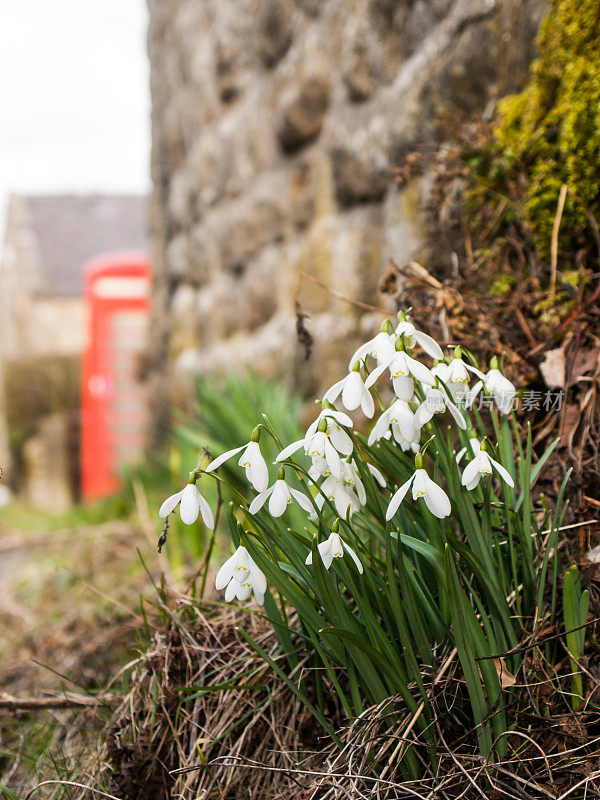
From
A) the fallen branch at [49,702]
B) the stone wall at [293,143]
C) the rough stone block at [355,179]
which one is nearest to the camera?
the fallen branch at [49,702]

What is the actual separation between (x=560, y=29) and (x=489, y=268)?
0.62m

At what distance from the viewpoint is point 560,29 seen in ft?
5.88

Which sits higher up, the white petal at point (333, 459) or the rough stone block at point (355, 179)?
the rough stone block at point (355, 179)

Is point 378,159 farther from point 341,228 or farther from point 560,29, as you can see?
point 560,29

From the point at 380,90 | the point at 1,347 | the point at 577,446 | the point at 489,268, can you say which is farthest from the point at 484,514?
the point at 1,347

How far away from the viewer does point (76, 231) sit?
19719 millimetres

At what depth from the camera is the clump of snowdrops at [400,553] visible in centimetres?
99

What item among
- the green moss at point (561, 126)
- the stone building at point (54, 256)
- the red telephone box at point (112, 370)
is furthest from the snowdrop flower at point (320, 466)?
the stone building at point (54, 256)

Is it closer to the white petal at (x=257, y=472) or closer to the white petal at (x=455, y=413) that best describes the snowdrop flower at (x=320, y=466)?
the white petal at (x=257, y=472)

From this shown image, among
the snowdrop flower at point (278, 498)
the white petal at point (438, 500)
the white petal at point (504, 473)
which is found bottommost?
the snowdrop flower at point (278, 498)

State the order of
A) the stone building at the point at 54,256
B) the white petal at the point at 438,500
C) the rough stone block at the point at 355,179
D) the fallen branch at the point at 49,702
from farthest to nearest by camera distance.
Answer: the stone building at the point at 54,256
the rough stone block at the point at 355,179
the fallen branch at the point at 49,702
the white petal at the point at 438,500

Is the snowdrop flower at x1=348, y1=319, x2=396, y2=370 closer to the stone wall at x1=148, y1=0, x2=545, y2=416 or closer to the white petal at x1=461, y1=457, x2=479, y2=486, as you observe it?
the white petal at x1=461, y1=457, x2=479, y2=486

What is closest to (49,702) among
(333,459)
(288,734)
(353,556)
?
(288,734)

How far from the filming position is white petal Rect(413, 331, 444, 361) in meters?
1.04
